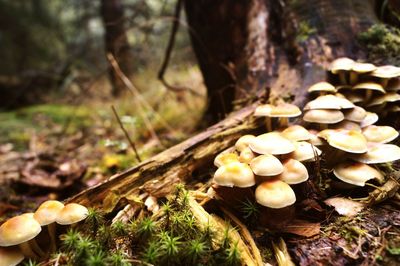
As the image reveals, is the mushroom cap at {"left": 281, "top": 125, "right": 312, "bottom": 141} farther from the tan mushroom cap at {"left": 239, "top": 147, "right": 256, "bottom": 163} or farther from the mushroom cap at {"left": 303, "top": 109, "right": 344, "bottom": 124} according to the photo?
the tan mushroom cap at {"left": 239, "top": 147, "right": 256, "bottom": 163}

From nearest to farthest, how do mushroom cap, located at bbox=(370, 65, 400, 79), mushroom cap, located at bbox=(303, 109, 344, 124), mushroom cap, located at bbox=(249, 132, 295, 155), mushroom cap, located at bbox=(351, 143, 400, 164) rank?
1. mushroom cap, located at bbox=(249, 132, 295, 155)
2. mushroom cap, located at bbox=(351, 143, 400, 164)
3. mushroom cap, located at bbox=(303, 109, 344, 124)
4. mushroom cap, located at bbox=(370, 65, 400, 79)

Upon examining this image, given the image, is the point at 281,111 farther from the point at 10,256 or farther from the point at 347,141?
the point at 10,256

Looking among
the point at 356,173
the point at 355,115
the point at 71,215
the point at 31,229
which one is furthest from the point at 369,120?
the point at 31,229

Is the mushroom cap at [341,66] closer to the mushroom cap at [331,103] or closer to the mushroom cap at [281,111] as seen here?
the mushroom cap at [331,103]

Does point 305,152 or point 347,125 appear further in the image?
point 347,125

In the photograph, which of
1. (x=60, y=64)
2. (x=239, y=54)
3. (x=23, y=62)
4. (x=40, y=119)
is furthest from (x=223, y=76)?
(x=23, y=62)

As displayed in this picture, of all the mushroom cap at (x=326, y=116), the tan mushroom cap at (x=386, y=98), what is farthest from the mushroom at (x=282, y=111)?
the tan mushroom cap at (x=386, y=98)

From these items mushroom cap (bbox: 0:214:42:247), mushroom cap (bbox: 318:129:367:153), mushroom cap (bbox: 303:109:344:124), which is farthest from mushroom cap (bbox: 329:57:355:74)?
mushroom cap (bbox: 0:214:42:247)
